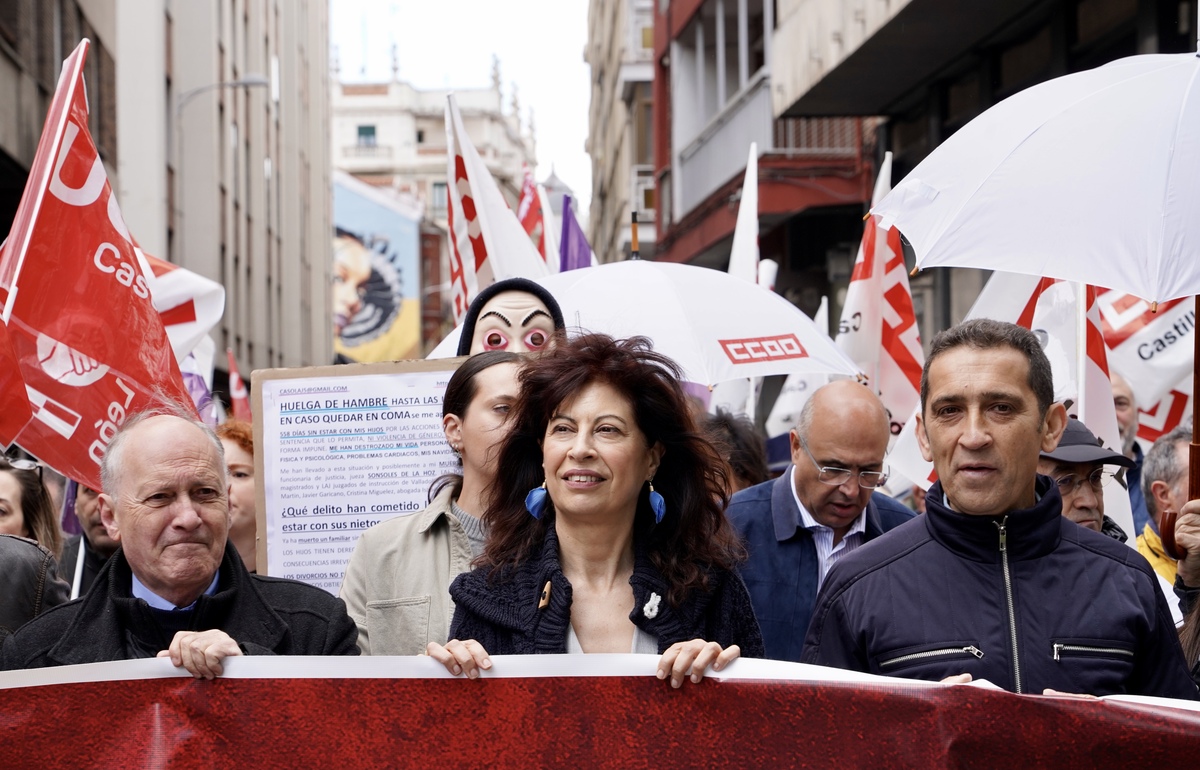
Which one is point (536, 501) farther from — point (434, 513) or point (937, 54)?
point (937, 54)

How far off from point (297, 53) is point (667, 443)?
43.6m

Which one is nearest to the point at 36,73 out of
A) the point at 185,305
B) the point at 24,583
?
the point at 185,305

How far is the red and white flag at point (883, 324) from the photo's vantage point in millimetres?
7695

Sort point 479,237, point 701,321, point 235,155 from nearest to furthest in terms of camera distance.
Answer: point 701,321 < point 479,237 < point 235,155

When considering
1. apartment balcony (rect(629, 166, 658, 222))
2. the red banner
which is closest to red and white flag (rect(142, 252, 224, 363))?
the red banner

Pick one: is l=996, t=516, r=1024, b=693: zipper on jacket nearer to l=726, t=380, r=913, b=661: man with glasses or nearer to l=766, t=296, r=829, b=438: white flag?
l=726, t=380, r=913, b=661: man with glasses

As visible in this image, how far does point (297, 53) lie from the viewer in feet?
149

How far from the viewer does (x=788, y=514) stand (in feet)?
16.9

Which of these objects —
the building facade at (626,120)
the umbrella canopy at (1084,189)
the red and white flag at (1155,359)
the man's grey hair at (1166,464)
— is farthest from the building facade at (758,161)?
the umbrella canopy at (1084,189)

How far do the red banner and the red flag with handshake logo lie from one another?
1.62m

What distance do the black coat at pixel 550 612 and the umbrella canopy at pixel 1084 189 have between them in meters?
1.00

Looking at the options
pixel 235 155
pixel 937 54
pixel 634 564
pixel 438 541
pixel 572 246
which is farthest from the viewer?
pixel 235 155

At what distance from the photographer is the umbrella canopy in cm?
365

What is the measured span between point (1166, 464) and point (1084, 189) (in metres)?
2.01
